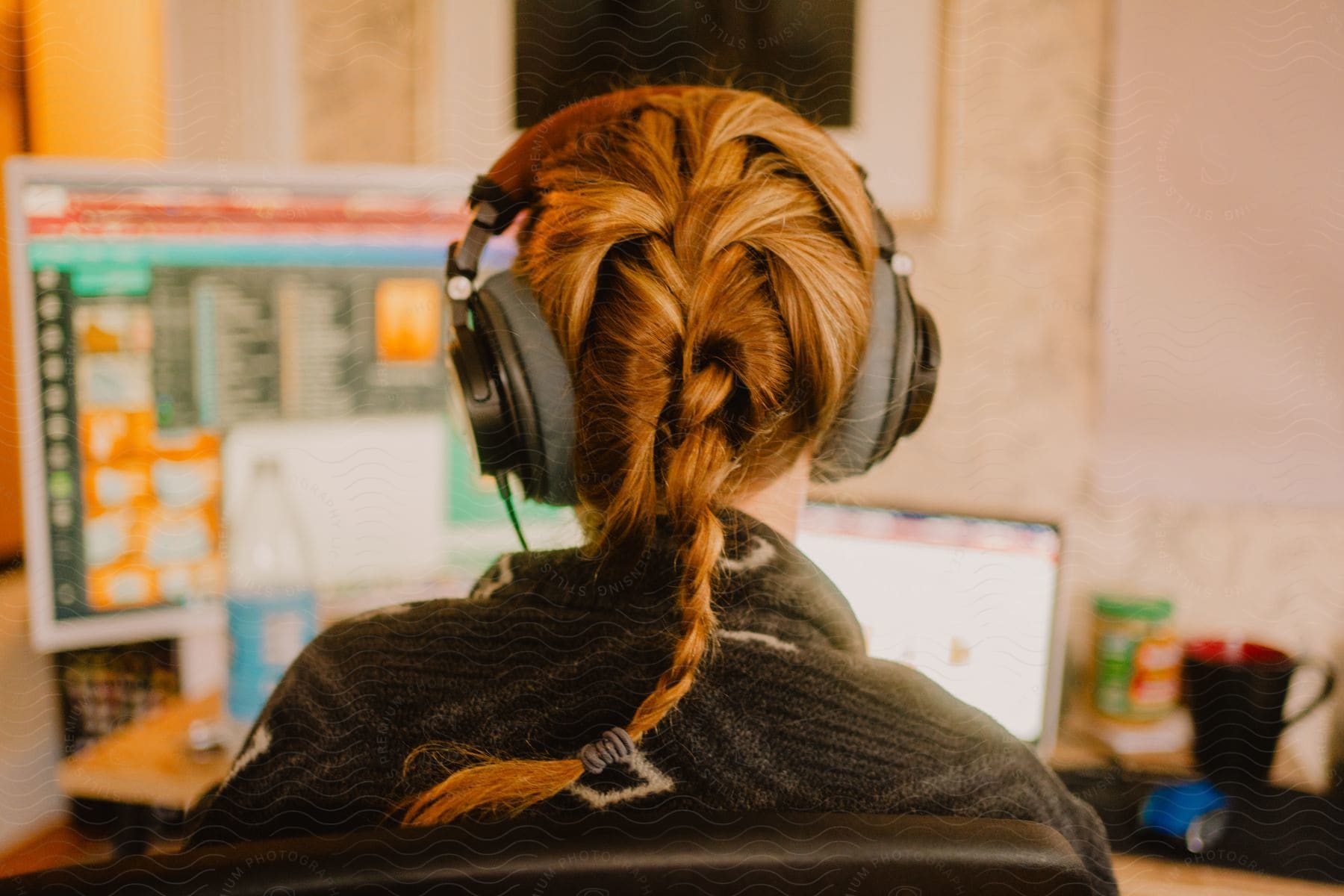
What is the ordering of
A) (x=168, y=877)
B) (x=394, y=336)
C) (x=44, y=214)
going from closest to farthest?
1. (x=168, y=877)
2. (x=44, y=214)
3. (x=394, y=336)

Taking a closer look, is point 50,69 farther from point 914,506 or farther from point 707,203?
point 914,506

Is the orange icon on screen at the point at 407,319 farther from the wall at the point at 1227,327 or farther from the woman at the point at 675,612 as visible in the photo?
Answer: the wall at the point at 1227,327

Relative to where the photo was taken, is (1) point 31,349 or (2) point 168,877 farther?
(1) point 31,349

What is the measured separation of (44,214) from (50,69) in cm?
26

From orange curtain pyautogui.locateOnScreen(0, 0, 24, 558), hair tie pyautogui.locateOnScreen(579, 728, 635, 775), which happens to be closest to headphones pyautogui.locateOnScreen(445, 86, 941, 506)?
hair tie pyautogui.locateOnScreen(579, 728, 635, 775)

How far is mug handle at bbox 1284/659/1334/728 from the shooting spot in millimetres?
759

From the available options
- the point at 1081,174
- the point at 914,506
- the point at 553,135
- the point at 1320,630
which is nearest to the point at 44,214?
Answer: the point at 553,135

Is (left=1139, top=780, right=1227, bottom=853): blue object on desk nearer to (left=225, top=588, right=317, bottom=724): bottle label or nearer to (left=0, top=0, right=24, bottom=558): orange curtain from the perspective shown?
(left=225, top=588, right=317, bottom=724): bottle label

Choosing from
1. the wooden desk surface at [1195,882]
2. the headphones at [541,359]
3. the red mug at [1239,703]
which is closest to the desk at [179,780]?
the wooden desk surface at [1195,882]

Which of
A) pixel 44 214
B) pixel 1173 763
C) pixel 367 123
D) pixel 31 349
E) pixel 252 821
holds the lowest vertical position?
pixel 1173 763

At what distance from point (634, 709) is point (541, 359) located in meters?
0.18

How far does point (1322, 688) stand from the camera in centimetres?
81

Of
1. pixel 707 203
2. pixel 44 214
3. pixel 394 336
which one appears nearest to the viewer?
pixel 707 203

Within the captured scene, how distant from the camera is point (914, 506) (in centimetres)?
84
